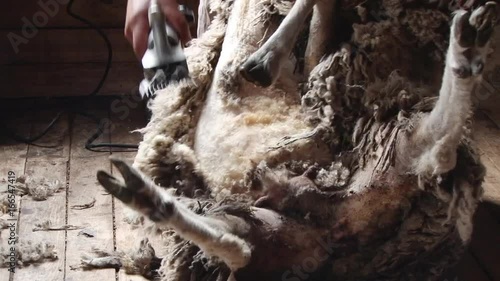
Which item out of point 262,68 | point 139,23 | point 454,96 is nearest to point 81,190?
point 139,23

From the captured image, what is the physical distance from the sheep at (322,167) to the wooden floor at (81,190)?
168 millimetres

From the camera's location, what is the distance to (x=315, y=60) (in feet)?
3.61

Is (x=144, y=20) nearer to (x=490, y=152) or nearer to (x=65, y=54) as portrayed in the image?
(x=65, y=54)

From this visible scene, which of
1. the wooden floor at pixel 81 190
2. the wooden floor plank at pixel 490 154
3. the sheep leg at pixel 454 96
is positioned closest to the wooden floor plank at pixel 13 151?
the wooden floor at pixel 81 190

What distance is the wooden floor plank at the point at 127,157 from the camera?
128 cm

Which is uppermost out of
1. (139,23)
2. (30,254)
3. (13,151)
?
(139,23)

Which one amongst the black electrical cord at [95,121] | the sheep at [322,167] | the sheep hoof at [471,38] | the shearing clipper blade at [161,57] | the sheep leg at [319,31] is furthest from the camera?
the black electrical cord at [95,121]

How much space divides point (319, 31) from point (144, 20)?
0.39 metres

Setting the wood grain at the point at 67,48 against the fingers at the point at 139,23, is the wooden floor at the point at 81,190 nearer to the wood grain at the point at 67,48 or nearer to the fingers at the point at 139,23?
the wood grain at the point at 67,48

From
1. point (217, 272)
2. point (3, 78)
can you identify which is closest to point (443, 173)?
point (217, 272)

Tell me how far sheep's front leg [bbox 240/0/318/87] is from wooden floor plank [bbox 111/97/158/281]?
29cm

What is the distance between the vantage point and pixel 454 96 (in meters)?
0.83

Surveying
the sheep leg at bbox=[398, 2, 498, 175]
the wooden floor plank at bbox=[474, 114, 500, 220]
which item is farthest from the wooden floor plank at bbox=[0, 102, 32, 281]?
the wooden floor plank at bbox=[474, 114, 500, 220]

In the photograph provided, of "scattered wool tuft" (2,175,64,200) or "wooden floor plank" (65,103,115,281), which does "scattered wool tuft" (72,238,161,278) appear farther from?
"scattered wool tuft" (2,175,64,200)
